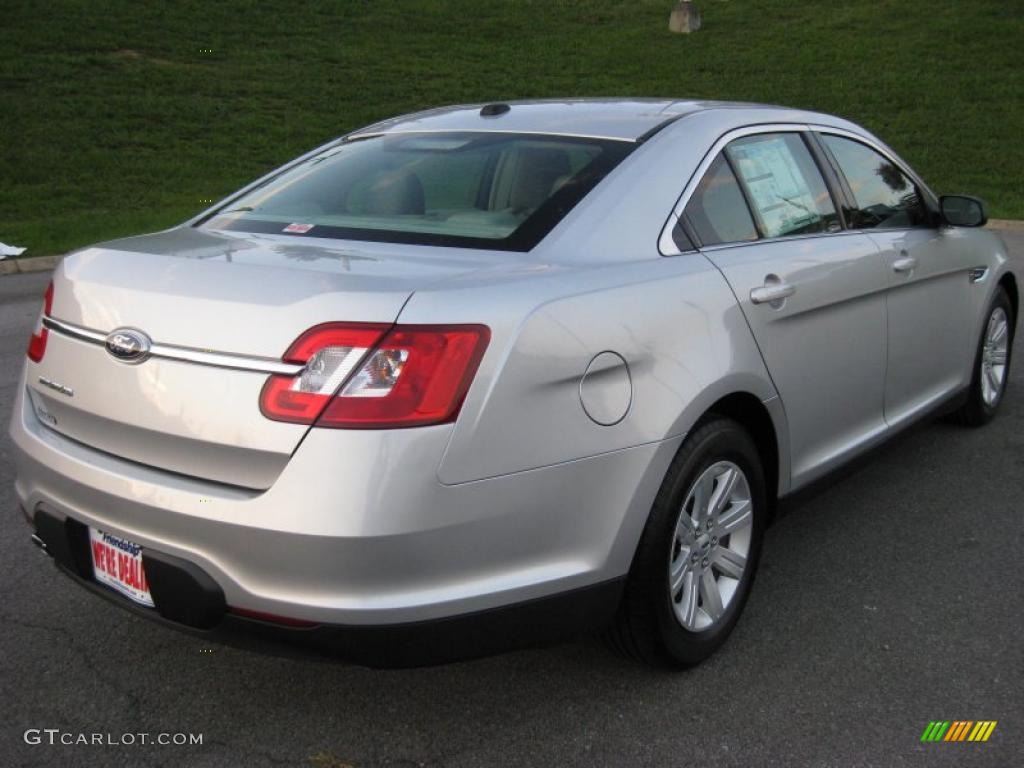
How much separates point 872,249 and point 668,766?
7.15ft

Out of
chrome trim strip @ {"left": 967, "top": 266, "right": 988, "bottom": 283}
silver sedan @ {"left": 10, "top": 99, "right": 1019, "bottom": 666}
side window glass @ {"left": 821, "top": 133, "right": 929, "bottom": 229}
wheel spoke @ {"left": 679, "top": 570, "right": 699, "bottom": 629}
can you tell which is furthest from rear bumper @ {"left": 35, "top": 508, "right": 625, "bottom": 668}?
chrome trim strip @ {"left": 967, "top": 266, "right": 988, "bottom": 283}

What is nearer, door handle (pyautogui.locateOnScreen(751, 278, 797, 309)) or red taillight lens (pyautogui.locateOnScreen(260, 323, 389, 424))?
red taillight lens (pyautogui.locateOnScreen(260, 323, 389, 424))

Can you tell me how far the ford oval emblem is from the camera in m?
2.66

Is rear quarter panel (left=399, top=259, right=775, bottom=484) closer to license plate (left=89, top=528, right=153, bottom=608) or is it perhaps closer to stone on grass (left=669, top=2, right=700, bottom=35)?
license plate (left=89, top=528, right=153, bottom=608)

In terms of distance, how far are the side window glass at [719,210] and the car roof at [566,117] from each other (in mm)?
239

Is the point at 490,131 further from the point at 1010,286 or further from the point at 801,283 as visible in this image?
the point at 1010,286

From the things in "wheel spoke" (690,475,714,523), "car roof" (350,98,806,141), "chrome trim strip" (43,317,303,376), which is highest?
"car roof" (350,98,806,141)

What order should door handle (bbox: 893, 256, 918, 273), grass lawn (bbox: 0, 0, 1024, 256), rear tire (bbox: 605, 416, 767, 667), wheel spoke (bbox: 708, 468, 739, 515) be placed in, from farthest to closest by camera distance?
grass lawn (bbox: 0, 0, 1024, 256) < door handle (bbox: 893, 256, 918, 273) < wheel spoke (bbox: 708, 468, 739, 515) < rear tire (bbox: 605, 416, 767, 667)

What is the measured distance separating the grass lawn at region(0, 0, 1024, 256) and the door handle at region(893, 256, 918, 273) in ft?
35.1

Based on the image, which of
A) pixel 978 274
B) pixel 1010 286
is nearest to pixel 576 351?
pixel 978 274

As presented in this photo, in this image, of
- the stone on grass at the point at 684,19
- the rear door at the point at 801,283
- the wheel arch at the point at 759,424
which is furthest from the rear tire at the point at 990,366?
the stone on grass at the point at 684,19

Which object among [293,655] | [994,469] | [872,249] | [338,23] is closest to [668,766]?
[293,655]

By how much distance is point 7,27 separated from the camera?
75.3ft

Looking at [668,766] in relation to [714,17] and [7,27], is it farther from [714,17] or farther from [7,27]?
[714,17]
